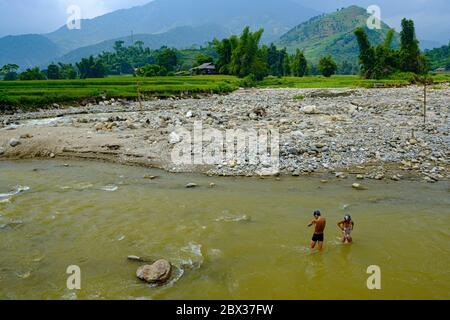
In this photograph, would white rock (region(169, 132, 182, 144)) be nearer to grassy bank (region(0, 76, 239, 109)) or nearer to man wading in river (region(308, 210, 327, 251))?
man wading in river (region(308, 210, 327, 251))

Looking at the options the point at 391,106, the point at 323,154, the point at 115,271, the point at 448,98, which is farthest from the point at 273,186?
the point at 448,98

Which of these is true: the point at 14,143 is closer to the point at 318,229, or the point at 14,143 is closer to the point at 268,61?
the point at 318,229

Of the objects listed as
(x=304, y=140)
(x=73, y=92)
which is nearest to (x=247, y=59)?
(x=73, y=92)

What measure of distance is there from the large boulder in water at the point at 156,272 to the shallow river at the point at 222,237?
7.6 inches

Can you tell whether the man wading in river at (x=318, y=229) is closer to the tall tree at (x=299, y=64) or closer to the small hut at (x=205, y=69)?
the small hut at (x=205, y=69)

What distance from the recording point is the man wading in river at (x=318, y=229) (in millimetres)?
10164

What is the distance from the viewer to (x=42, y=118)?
115 feet

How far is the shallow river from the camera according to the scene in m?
9.01

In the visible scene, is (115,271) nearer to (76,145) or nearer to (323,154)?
(323,154)

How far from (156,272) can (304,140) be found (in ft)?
42.8

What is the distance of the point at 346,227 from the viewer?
10.7m

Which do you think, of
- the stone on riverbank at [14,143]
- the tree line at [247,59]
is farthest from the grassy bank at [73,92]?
the tree line at [247,59]

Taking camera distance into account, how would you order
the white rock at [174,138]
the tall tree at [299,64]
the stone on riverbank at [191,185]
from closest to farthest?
the stone on riverbank at [191,185] < the white rock at [174,138] < the tall tree at [299,64]

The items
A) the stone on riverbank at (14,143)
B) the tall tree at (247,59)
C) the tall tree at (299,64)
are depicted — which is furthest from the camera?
the tall tree at (299,64)
